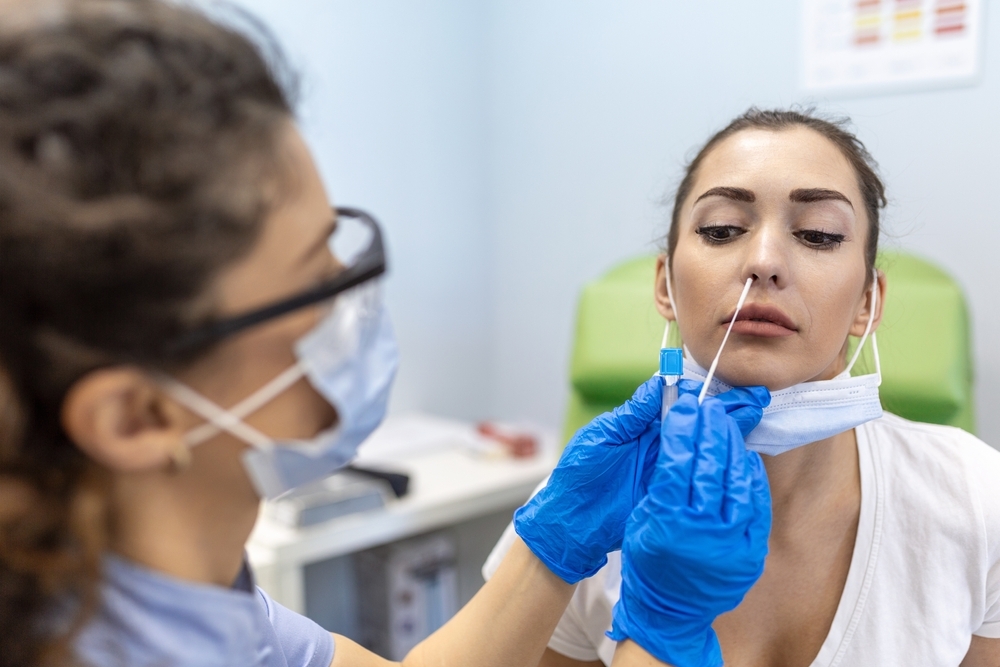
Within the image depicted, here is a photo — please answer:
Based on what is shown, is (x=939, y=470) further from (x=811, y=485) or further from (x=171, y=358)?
(x=171, y=358)

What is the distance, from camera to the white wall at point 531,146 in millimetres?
1790

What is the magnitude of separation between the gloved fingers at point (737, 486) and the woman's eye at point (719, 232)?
30cm

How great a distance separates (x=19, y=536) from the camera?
601 millimetres

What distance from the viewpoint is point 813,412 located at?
38.3 inches

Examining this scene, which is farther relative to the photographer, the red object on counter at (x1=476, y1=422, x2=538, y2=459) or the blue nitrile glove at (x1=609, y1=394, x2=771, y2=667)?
the red object on counter at (x1=476, y1=422, x2=538, y2=459)

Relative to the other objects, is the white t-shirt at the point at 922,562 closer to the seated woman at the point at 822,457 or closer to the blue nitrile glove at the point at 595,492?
the seated woman at the point at 822,457

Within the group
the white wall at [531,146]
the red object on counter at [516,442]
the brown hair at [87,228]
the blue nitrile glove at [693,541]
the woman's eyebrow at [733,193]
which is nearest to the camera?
the brown hair at [87,228]

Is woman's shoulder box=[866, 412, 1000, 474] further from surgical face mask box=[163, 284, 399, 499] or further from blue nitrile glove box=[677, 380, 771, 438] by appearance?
surgical face mask box=[163, 284, 399, 499]

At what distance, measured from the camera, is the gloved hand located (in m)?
0.98

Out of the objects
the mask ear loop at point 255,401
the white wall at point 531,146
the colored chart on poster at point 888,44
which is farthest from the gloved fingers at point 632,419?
the colored chart on poster at point 888,44

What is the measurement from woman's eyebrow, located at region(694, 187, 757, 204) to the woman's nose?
5cm

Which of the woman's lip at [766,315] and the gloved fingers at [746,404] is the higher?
the woman's lip at [766,315]

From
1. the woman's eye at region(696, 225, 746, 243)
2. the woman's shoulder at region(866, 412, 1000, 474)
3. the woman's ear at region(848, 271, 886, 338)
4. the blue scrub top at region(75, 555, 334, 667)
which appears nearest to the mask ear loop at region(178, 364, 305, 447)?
the blue scrub top at region(75, 555, 334, 667)

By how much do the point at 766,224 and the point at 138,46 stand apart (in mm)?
757
